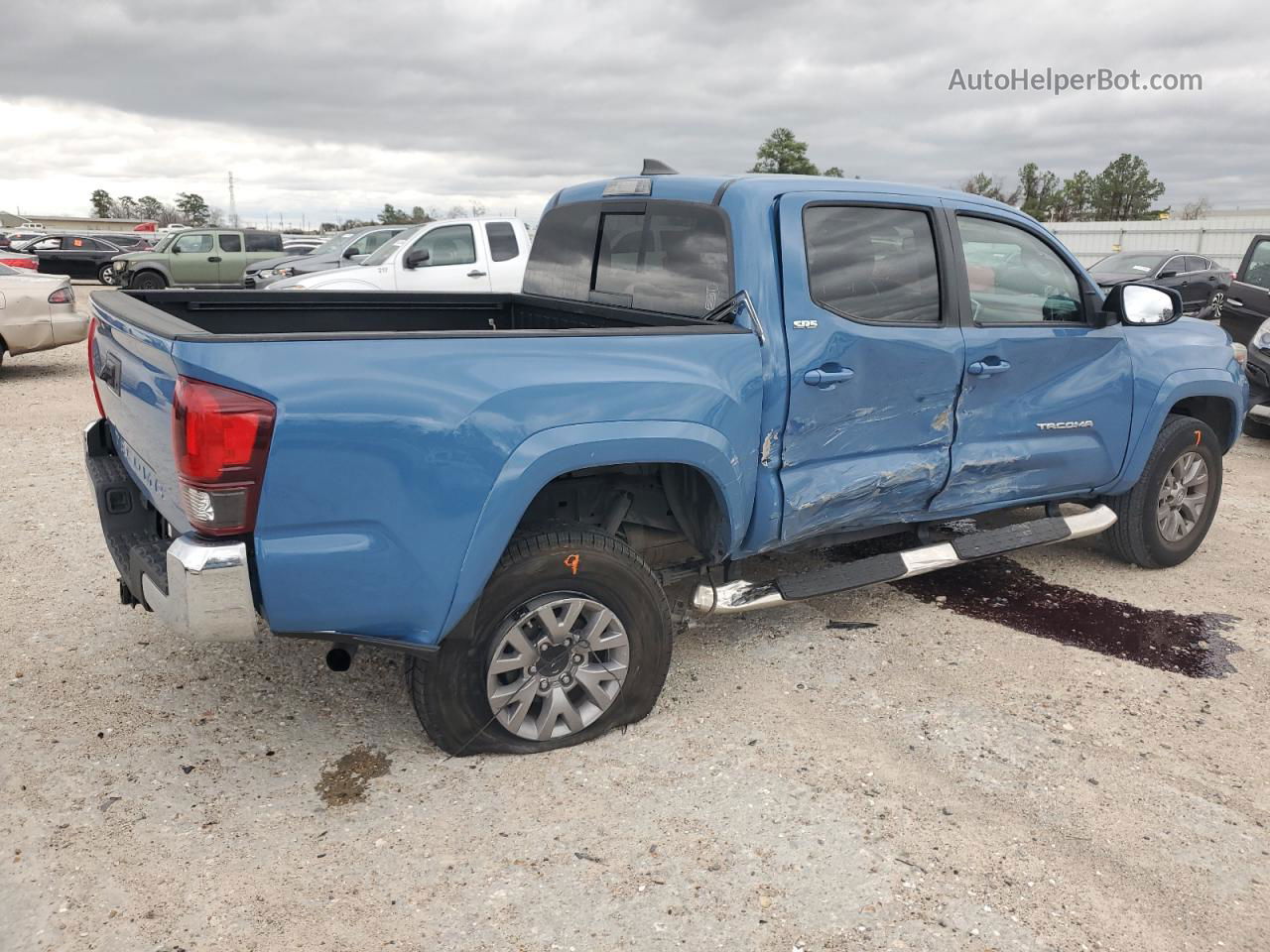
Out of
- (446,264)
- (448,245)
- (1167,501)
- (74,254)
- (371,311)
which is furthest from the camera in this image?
(74,254)

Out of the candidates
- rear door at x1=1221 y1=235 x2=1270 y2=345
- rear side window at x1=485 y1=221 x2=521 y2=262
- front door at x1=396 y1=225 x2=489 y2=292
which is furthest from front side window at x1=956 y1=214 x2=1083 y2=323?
rear side window at x1=485 y1=221 x2=521 y2=262

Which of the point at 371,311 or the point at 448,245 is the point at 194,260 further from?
the point at 371,311

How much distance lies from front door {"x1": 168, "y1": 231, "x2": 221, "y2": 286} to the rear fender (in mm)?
22257

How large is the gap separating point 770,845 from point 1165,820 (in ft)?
4.15

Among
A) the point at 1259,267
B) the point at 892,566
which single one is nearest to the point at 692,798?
the point at 892,566

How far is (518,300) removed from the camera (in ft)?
16.3

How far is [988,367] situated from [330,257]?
15.1 m

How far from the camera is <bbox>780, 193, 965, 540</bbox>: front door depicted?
12.1ft

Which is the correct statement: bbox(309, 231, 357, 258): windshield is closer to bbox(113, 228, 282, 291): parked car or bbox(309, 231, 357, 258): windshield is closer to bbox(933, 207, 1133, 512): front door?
bbox(113, 228, 282, 291): parked car

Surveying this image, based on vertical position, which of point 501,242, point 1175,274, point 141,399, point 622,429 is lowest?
point 1175,274

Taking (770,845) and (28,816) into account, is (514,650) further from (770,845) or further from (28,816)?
(28,816)

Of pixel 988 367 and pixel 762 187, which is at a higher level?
pixel 762 187

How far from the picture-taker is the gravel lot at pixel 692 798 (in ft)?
8.68

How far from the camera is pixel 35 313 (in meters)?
10.5
